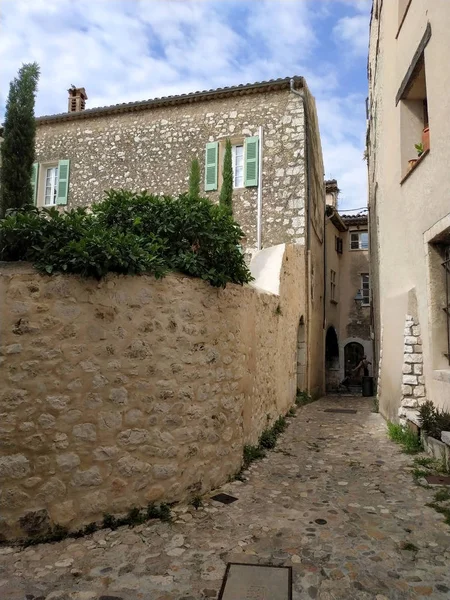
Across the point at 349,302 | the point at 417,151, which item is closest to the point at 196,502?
the point at 417,151

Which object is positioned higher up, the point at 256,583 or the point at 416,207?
the point at 416,207

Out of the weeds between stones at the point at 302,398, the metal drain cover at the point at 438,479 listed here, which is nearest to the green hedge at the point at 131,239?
the metal drain cover at the point at 438,479

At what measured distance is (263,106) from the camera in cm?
1087

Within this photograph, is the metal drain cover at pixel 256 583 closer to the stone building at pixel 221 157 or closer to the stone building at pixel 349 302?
the stone building at pixel 221 157

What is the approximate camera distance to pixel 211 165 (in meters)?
11.1

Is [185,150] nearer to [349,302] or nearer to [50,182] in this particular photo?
[50,182]

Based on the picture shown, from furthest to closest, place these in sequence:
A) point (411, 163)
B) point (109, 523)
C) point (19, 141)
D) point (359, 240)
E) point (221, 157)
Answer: point (359, 240), point (221, 157), point (411, 163), point (19, 141), point (109, 523)

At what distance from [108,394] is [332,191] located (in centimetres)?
1776

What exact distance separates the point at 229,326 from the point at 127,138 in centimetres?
941

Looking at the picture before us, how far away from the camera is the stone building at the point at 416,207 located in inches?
200

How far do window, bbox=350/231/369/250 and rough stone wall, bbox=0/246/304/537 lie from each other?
56.8 ft

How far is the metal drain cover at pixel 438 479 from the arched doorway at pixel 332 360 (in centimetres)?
1413

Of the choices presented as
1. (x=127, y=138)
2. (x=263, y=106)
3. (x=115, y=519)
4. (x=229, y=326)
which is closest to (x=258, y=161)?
(x=263, y=106)

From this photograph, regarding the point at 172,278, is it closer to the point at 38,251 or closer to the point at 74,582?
the point at 38,251
